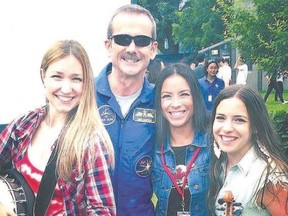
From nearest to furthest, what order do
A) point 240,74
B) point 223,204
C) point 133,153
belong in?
1. point 223,204
2. point 133,153
3. point 240,74

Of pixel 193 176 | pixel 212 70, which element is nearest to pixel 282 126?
pixel 193 176

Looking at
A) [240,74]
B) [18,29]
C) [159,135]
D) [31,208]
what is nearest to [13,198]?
[31,208]

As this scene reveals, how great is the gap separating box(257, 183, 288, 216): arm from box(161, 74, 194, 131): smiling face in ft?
2.27

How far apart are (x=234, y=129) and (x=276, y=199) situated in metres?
0.44

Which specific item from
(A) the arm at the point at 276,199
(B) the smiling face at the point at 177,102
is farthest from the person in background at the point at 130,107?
(A) the arm at the point at 276,199

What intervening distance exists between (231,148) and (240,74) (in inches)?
412

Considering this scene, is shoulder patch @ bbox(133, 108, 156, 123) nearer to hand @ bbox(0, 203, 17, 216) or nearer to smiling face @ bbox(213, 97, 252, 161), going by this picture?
smiling face @ bbox(213, 97, 252, 161)

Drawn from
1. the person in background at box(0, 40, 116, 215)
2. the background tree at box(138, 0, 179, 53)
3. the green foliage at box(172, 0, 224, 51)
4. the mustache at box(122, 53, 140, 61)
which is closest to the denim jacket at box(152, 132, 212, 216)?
the mustache at box(122, 53, 140, 61)

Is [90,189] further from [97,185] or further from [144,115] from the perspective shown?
[144,115]

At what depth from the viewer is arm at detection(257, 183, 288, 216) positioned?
2.80 meters

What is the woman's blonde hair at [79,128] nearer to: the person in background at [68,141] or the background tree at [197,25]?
the person in background at [68,141]

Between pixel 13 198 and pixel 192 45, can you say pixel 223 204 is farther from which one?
pixel 192 45

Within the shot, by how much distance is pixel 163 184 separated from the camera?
10.6 feet

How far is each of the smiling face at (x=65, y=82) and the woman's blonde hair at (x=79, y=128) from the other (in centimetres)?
2
